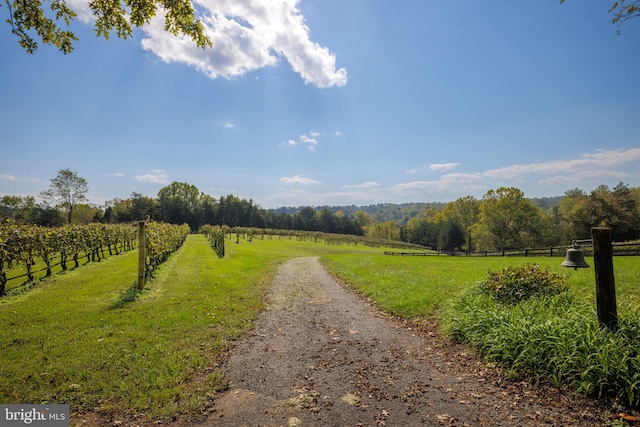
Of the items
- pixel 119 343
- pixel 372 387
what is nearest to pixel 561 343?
pixel 372 387

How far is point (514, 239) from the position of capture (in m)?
47.4

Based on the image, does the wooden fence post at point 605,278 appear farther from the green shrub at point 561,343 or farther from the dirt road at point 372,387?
the dirt road at point 372,387

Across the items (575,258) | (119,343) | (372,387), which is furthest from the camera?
(119,343)

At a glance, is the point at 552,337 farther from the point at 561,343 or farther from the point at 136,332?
the point at 136,332

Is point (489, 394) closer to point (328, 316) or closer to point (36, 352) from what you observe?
point (328, 316)

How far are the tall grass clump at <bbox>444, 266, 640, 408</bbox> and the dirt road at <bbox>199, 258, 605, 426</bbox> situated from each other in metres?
0.37

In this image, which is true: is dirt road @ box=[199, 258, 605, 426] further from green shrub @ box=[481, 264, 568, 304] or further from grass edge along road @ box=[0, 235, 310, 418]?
green shrub @ box=[481, 264, 568, 304]

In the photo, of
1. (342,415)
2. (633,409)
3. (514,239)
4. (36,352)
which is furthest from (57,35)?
(514,239)

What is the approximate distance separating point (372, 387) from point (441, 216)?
92.5 meters

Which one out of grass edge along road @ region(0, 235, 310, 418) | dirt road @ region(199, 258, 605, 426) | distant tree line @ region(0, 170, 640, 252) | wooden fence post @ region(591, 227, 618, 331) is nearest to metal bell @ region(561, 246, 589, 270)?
wooden fence post @ region(591, 227, 618, 331)

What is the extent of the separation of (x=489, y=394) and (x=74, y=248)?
2127cm

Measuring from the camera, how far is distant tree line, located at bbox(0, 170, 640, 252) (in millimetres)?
40156

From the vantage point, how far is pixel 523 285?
26.2ft

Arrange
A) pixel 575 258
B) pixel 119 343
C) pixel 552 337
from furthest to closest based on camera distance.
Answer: pixel 119 343, pixel 575 258, pixel 552 337
